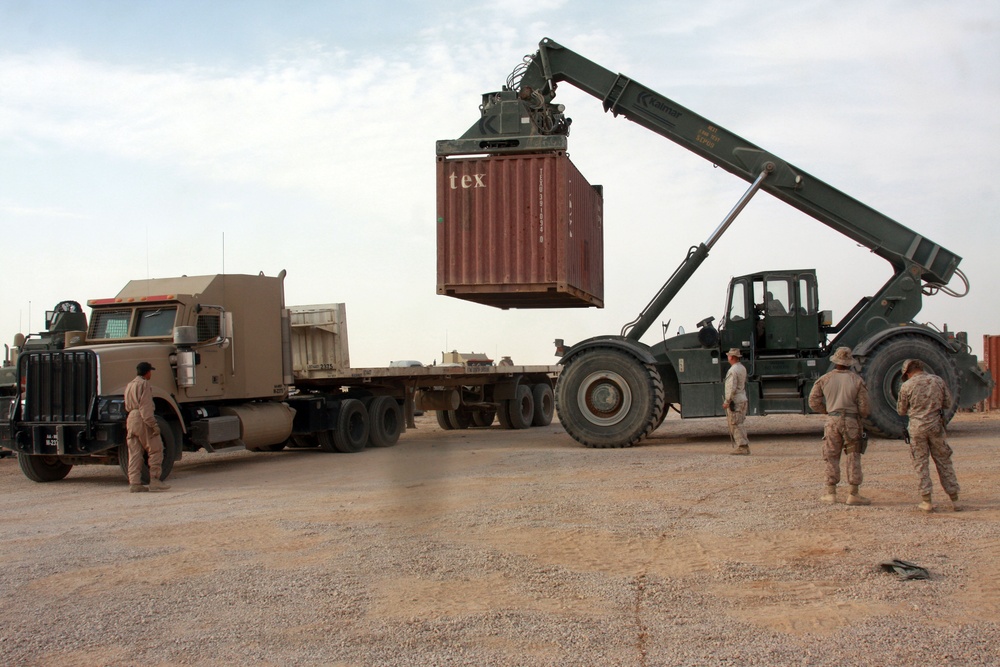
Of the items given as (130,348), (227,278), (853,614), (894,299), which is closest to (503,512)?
(853,614)

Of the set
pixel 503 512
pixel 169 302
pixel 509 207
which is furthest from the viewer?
pixel 509 207

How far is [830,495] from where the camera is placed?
8.93 meters

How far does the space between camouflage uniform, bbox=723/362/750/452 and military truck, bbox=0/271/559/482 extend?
5890 mm

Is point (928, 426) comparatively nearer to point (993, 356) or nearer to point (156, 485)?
point (156, 485)

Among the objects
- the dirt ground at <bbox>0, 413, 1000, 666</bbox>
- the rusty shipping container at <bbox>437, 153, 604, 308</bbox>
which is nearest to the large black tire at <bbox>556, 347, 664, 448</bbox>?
the rusty shipping container at <bbox>437, 153, 604, 308</bbox>

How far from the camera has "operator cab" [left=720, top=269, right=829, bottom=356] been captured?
15492mm

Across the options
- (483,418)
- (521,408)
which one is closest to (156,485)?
(521,408)

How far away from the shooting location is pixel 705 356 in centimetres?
1555

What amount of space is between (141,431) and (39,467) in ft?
8.19

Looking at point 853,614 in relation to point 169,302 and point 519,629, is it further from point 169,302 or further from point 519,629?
point 169,302

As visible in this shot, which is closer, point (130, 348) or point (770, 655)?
point (770, 655)

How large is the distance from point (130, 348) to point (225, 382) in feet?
5.67

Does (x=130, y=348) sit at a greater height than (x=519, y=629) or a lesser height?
greater

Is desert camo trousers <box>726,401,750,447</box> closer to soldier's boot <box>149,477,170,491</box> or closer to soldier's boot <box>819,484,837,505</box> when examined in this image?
soldier's boot <box>819,484,837,505</box>
